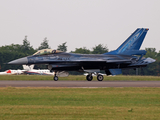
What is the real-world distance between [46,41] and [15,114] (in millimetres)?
133672

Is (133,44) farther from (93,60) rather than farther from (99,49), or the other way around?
(99,49)

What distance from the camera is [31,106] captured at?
35.1 ft

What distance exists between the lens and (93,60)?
99.8 feet

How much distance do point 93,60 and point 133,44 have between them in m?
5.33

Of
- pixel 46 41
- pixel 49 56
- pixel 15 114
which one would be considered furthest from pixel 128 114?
pixel 46 41

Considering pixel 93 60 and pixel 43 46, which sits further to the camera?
pixel 43 46

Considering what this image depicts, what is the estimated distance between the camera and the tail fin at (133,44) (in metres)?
32.4

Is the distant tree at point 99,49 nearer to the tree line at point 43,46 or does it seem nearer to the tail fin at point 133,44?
the tree line at point 43,46

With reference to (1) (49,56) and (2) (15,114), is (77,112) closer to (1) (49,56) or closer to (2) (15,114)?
(2) (15,114)

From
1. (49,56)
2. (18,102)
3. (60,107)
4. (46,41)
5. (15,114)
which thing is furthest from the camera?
(46,41)

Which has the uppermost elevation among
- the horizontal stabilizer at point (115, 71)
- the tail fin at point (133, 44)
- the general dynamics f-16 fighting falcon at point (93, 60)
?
the tail fin at point (133, 44)

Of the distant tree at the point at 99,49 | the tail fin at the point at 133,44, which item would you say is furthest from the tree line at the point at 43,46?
the tail fin at the point at 133,44

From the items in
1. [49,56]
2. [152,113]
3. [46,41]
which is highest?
[46,41]

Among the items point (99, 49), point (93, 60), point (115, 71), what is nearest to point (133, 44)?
point (115, 71)
